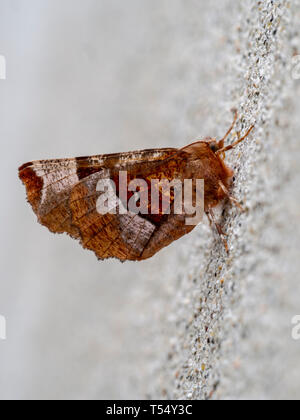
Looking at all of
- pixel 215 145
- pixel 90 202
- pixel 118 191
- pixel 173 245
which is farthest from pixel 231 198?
pixel 173 245

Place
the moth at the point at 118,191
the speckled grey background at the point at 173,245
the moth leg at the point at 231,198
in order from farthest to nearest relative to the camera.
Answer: the moth at the point at 118,191, the moth leg at the point at 231,198, the speckled grey background at the point at 173,245

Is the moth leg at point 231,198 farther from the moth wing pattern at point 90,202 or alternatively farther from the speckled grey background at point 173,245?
the moth wing pattern at point 90,202

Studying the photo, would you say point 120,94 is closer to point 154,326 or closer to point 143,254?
point 154,326

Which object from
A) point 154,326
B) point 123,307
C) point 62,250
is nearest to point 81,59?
point 62,250

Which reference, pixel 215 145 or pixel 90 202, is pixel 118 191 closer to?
pixel 90 202

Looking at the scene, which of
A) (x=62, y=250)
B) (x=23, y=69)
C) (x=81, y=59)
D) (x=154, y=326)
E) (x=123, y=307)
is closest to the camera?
(x=154, y=326)

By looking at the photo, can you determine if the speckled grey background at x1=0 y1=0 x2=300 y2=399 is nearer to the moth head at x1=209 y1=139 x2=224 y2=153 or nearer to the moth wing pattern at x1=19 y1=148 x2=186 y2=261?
the moth head at x1=209 y1=139 x2=224 y2=153

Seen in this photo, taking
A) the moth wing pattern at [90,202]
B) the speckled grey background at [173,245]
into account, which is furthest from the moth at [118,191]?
the speckled grey background at [173,245]
